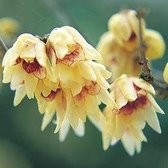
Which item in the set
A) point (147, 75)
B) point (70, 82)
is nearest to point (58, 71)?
point (70, 82)

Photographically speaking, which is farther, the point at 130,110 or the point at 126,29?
the point at 126,29

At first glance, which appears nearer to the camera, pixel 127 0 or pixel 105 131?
pixel 105 131

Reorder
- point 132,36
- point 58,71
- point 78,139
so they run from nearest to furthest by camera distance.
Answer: point 58,71 < point 132,36 < point 78,139

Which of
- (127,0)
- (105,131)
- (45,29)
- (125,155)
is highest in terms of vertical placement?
(105,131)

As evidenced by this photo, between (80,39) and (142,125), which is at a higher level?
(80,39)

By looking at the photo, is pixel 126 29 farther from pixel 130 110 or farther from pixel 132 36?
pixel 130 110

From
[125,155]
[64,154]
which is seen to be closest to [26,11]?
[125,155]

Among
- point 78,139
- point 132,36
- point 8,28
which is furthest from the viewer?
point 78,139

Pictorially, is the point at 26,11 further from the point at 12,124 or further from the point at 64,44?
the point at 12,124
